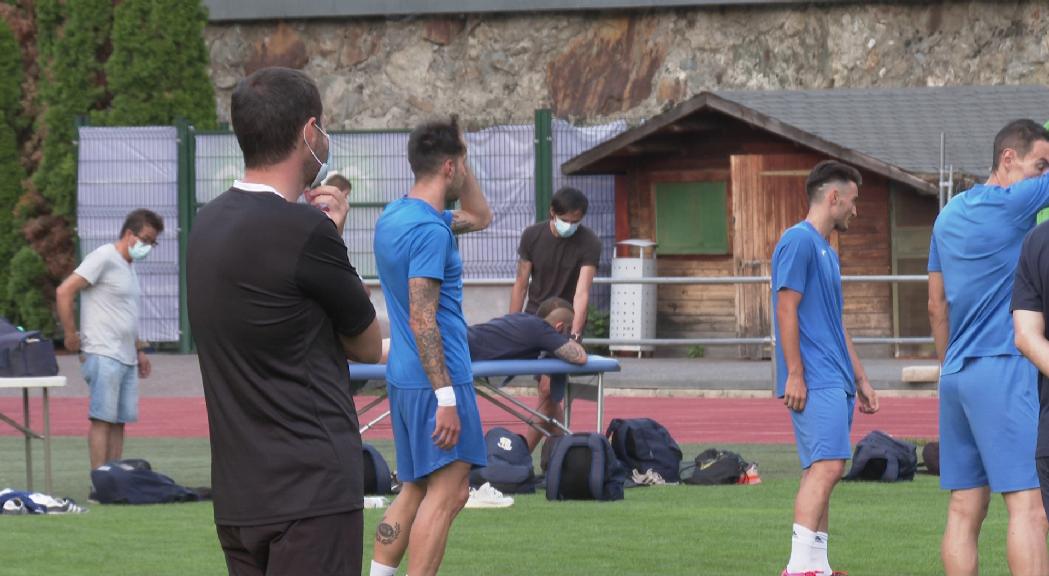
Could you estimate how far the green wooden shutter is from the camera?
28.1 metres

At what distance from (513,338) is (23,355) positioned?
128 inches

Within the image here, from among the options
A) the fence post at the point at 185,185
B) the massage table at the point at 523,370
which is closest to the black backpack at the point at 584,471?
the massage table at the point at 523,370

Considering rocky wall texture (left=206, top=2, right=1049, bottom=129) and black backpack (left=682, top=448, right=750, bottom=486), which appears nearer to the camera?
black backpack (left=682, top=448, right=750, bottom=486)

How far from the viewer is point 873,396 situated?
9336mm

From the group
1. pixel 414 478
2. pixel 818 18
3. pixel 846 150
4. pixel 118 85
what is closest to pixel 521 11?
pixel 818 18

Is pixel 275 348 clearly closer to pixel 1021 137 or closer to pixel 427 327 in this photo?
pixel 427 327

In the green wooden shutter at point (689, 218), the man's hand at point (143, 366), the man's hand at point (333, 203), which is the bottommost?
the man's hand at point (143, 366)

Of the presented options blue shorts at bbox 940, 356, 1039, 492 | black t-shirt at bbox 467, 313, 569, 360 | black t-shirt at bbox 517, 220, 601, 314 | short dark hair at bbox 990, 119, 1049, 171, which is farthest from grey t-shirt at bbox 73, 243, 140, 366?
short dark hair at bbox 990, 119, 1049, 171

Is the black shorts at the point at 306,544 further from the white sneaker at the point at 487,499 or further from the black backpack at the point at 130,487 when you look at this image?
the black backpack at the point at 130,487

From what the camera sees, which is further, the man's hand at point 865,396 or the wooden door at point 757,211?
the wooden door at point 757,211

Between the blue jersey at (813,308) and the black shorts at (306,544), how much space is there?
418 centimetres

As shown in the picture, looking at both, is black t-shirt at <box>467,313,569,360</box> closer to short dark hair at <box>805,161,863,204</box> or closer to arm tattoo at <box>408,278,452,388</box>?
short dark hair at <box>805,161,863,204</box>

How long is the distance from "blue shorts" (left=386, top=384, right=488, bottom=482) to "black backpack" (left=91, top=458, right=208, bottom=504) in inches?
198

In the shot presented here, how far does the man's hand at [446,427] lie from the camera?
295 inches
